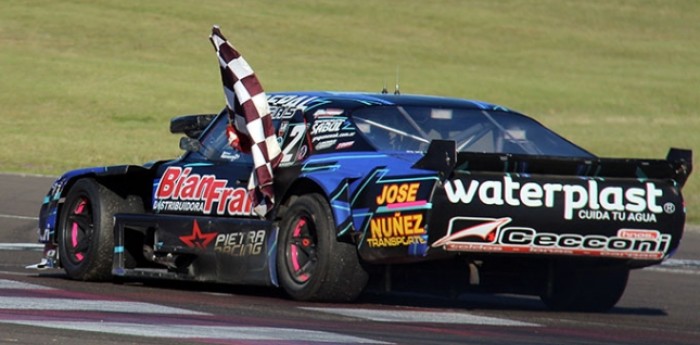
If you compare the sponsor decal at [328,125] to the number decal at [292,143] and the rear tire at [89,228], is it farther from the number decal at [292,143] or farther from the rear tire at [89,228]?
the rear tire at [89,228]

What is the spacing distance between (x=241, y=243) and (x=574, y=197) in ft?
6.83

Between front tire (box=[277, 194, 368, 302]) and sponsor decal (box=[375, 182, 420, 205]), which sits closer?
sponsor decal (box=[375, 182, 420, 205])

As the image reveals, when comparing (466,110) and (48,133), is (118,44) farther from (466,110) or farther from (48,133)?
(466,110)

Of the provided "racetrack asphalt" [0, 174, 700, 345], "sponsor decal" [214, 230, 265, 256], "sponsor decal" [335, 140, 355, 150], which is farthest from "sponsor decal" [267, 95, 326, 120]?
"racetrack asphalt" [0, 174, 700, 345]

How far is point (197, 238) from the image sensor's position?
396 inches

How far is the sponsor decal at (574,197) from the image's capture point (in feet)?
28.3

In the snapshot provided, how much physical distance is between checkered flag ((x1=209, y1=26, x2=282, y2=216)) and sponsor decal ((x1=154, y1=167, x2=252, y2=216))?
0.54 feet

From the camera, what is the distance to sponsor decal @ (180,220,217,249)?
998 cm

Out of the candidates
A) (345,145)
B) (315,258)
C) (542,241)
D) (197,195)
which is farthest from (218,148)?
(542,241)

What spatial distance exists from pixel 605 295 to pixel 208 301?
2.50m

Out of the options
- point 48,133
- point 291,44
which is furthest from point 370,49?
point 48,133

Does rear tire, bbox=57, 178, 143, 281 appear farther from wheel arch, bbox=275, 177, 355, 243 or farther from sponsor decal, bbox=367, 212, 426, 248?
sponsor decal, bbox=367, 212, 426, 248

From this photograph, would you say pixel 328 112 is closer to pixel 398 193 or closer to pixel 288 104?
pixel 288 104

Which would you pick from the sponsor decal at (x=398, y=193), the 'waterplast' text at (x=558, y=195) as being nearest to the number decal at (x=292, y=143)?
the sponsor decal at (x=398, y=193)
